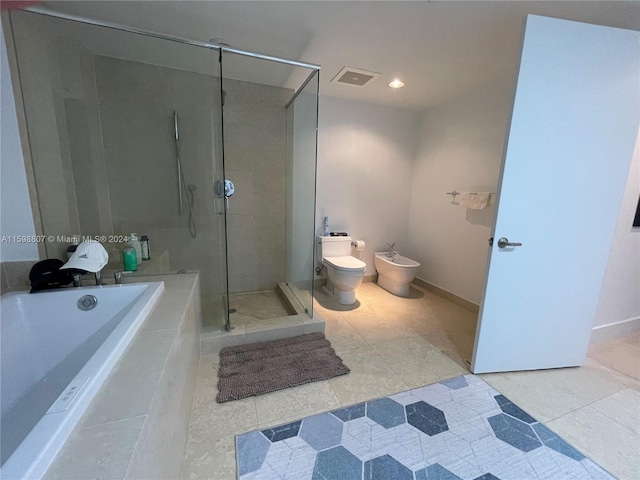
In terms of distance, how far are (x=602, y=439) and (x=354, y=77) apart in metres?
2.88

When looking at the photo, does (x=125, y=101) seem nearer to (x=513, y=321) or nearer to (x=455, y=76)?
A: (x=455, y=76)

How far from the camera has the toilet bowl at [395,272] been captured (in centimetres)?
290

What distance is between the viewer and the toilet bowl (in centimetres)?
290

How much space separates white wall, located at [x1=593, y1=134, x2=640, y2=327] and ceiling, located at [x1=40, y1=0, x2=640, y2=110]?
1.10 meters

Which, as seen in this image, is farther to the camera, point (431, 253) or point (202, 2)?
point (431, 253)

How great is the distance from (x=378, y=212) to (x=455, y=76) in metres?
1.57

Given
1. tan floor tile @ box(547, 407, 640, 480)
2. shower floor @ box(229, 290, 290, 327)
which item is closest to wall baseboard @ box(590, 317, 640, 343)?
tan floor tile @ box(547, 407, 640, 480)

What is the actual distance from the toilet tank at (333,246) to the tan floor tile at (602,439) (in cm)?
204

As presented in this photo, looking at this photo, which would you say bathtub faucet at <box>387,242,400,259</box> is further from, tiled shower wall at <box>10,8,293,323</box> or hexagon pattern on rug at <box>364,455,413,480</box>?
hexagon pattern on rug at <box>364,455,413,480</box>

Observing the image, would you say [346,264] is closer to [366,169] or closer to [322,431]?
[366,169]

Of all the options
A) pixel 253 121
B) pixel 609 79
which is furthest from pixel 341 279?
pixel 609 79

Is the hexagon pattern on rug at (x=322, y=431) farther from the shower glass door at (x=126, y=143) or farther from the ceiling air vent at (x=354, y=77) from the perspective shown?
the ceiling air vent at (x=354, y=77)

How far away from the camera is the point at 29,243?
1463 millimetres

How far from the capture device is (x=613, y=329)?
2.21m
